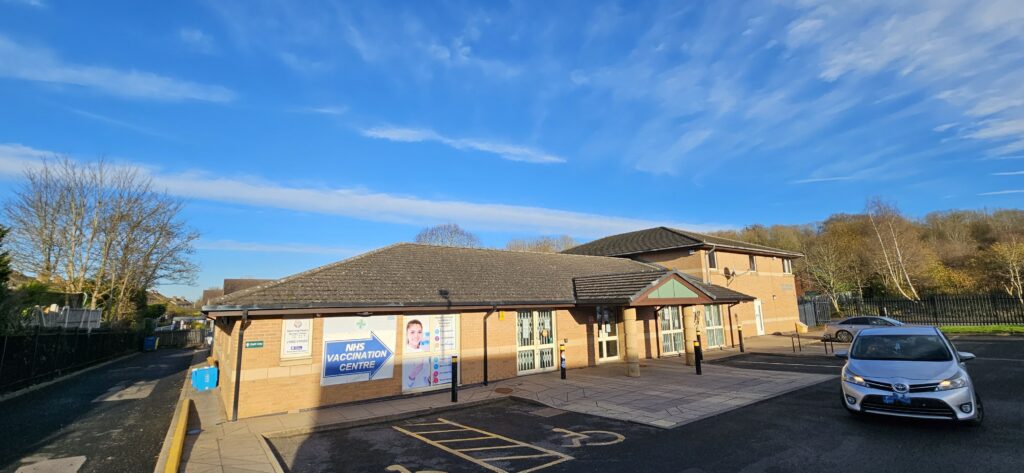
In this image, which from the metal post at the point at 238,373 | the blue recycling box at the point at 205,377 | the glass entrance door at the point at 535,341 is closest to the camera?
the metal post at the point at 238,373

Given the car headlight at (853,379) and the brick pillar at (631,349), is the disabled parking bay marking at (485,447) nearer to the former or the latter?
the car headlight at (853,379)

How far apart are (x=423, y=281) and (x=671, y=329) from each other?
12289mm

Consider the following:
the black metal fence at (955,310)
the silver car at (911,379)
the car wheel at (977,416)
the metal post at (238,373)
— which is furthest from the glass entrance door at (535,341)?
the black metal fence at (955,310)

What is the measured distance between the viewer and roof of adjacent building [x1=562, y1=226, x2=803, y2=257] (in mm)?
24250

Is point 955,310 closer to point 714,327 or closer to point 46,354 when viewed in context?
point 714,327

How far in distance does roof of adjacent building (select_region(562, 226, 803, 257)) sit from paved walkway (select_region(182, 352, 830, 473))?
1020 centimetres

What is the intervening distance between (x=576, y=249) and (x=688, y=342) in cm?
1619

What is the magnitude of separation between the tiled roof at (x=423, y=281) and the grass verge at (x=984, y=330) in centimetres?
2250

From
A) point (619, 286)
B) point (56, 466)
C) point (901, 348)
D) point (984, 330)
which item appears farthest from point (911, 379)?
point (984, 330)

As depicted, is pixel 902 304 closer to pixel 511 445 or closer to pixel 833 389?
pixel 833 389

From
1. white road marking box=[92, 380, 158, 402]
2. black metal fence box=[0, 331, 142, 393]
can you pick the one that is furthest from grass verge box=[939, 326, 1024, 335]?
black metal fence box=[0, 331, 142, 393]

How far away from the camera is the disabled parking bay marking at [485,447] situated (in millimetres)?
6551

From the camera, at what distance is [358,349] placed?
11242 mm

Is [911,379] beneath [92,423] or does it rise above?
above
